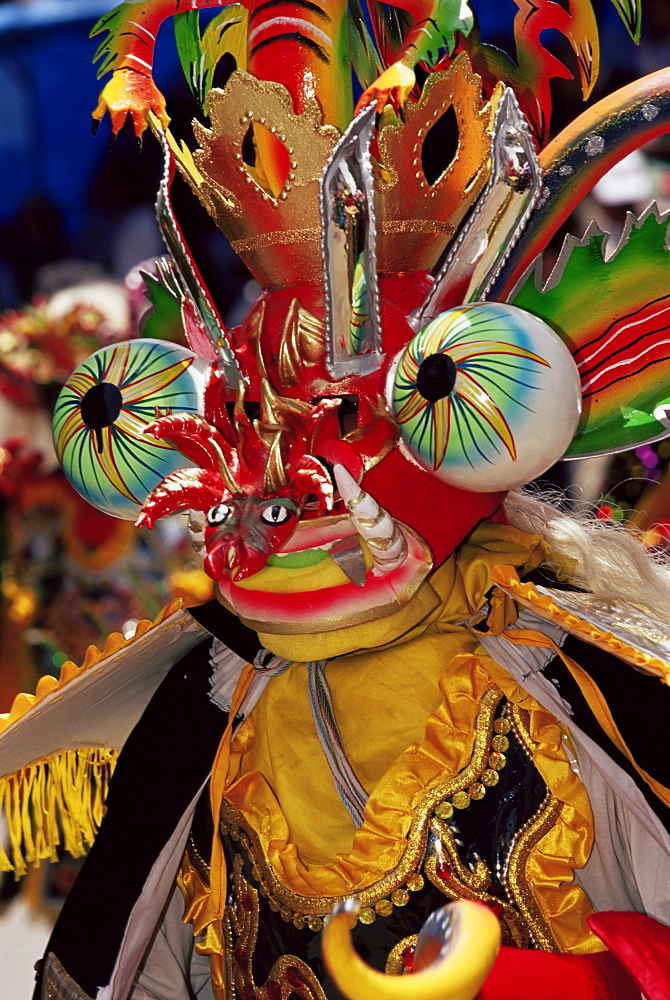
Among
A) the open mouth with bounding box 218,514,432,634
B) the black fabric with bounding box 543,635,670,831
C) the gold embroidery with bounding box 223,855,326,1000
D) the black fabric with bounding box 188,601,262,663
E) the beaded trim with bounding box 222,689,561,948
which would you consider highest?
the open mouth with bounding box 218,514,432,634

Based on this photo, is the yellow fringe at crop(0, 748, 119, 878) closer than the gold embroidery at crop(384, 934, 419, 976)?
No

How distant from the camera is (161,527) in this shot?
244cm

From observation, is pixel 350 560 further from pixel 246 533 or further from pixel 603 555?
pixel 603 555

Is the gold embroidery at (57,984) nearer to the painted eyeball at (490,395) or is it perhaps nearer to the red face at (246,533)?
the red face at (246,533)

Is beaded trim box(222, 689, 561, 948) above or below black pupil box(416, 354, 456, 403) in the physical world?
below

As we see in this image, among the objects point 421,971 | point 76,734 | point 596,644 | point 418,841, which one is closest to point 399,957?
point 418,841

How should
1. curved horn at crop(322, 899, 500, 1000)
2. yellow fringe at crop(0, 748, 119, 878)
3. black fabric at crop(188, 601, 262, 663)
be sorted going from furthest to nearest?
1. yellow fringe at crop(0, 748, 119, 878)
2. black fabric at crop(188, 601, 262, 663)
3. curved horn at crop(322, 899, 500, 1000)

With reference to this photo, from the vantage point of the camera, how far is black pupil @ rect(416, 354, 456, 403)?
3.26ft

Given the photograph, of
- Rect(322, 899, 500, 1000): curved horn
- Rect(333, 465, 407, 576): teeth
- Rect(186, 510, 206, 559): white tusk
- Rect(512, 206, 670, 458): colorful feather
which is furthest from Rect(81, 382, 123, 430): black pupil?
Rect(322, 899, 500, 1000): curved horn

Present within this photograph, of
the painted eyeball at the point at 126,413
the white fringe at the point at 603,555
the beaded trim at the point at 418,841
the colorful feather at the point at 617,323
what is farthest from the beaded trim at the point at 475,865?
the painted eyeball at the point at 126,413

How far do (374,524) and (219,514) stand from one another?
0.41 ft

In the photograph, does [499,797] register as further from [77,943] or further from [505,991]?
[77,943]

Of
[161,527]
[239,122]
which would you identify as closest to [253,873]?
[239,122]

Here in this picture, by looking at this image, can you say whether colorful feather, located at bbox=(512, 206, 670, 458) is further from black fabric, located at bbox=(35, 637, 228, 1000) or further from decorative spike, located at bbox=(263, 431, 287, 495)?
black fabric, located at bbox=(35, 637, 228, 1000)
